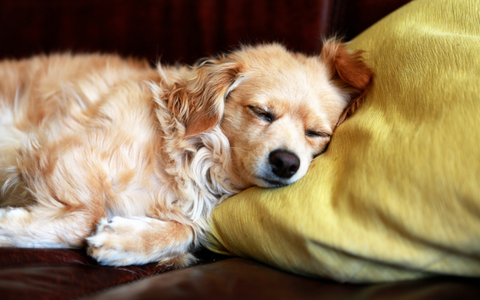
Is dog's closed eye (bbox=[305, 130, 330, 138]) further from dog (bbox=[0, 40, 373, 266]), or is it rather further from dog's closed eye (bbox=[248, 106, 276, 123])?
dog's closed eye (bbox=[248, 106, 276, 123])

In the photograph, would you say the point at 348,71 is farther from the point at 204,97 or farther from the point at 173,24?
the point at 173,24

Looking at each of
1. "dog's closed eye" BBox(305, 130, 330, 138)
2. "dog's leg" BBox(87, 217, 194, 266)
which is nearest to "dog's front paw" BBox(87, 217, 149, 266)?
"dog's leg" BBox(87, 217, 194, 266)

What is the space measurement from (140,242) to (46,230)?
12.8 inches

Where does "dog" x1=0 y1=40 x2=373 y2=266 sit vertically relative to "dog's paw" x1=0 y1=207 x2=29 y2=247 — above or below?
above

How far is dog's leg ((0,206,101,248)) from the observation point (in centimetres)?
115

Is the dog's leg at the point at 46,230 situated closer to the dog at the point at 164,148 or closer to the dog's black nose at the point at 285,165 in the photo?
the dog at the point at 164,148

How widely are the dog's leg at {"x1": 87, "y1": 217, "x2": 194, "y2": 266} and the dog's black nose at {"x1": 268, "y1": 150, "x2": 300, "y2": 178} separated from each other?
0.42 metres

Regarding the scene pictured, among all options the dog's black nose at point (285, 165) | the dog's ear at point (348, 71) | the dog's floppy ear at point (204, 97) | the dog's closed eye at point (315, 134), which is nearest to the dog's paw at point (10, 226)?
the dog's floppy ear at point (204, 97)

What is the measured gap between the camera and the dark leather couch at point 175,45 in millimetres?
860

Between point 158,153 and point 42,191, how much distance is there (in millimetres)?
438

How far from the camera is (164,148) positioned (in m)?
1.40

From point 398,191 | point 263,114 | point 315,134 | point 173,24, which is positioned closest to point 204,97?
point 263,114

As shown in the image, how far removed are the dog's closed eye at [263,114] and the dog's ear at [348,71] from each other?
30cm

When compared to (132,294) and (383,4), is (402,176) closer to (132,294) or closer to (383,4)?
(132,294)
